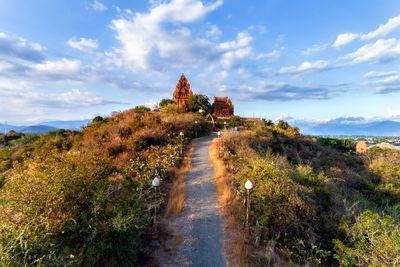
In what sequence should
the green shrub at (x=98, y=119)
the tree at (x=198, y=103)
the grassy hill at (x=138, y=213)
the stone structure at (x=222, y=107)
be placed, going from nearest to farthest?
the grassy hill at (x=138, y=213) → the green shrub at (x=98, y=119) → the tree at (x=198, y=103) → the stone structure at (x=222, y=107)

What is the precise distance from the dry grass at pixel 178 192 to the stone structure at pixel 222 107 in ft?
80.1

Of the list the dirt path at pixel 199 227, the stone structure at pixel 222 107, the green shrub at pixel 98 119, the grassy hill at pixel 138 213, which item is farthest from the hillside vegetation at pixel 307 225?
the stone structure at pixel 222 107

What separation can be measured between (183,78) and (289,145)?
22870mm

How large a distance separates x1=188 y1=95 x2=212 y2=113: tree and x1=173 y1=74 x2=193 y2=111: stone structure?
179 cm

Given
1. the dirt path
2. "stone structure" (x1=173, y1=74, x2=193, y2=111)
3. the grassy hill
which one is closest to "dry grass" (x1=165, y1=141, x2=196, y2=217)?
the dirt path

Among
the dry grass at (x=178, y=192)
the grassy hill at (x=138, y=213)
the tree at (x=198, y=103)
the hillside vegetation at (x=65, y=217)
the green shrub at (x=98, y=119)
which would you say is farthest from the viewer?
the tree at (x=198, y=103)

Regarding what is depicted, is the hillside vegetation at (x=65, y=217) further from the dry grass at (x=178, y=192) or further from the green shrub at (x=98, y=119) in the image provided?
the green shrub at (x=98, y=119)

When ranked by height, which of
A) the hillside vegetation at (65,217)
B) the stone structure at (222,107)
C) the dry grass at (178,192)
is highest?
the stone structure at (222,107)

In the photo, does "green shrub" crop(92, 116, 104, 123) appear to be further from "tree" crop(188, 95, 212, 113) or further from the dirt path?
"tree" crop(188, 95, 212, 113)

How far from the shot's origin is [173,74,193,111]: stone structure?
31708mm

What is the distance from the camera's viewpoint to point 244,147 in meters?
13.1

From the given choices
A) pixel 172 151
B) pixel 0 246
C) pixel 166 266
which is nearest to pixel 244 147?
pixel 172 151

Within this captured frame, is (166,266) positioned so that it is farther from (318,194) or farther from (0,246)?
(318,194)

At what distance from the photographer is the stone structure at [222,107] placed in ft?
114
